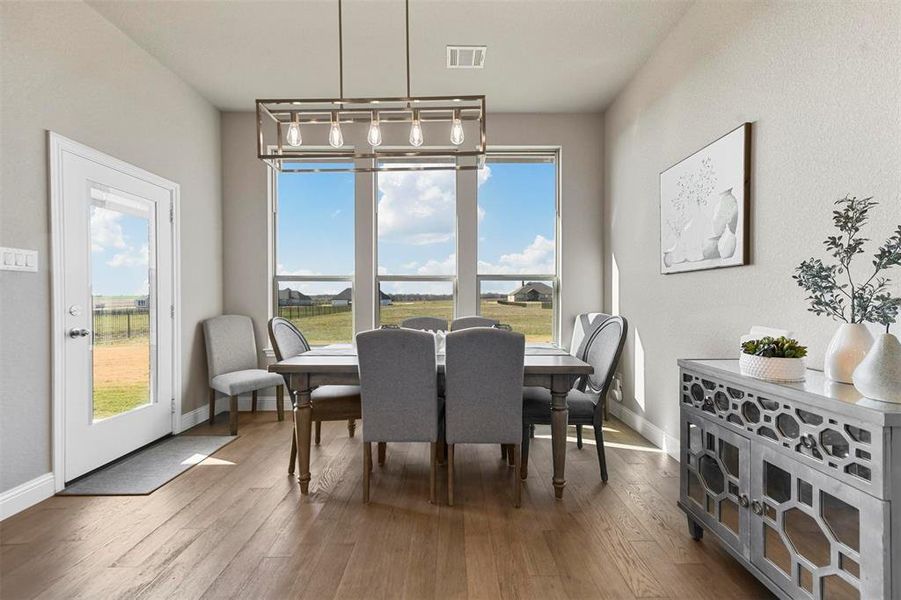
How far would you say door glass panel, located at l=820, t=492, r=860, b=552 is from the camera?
1.29m

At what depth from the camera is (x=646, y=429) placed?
3719 millimetres

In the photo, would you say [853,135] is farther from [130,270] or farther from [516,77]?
[130,270]

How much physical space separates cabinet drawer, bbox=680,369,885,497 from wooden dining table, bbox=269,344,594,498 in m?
0.73

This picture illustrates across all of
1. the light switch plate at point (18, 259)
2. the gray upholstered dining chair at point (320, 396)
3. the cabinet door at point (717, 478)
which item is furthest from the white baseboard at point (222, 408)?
the cabinet door at point (717, 478)

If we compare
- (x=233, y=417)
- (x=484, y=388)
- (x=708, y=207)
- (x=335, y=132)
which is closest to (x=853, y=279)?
(x=708, y=207)

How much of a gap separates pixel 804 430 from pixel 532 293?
342 centimetres

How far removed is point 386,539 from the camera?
2.15m

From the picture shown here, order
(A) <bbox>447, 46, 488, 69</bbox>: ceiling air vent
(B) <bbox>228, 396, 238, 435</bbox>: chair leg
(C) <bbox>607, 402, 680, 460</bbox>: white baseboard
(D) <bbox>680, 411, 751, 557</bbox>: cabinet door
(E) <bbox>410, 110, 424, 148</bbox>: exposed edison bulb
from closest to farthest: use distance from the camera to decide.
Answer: (D) <bbox>680, 411, 751, 557</bbox>: cabinet door
(E) <bbox>410, 110, 424, 148</bbox>: exposed edison bulb
(C) <bbox>607, 402, 680, 460</bbox>: white baseboard
(A) <bbox>447, 46, 488, 69</bbox>: ceiling air vent
(B) <bbox>228, 396, 238, 435</bbox>: chair leg

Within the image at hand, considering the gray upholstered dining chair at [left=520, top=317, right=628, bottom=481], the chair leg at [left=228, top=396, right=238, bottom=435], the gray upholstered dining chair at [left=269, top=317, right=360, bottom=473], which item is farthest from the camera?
the chair leg at [left=228, top=396, right=238, bottom=435]

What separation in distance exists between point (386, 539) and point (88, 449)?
2188mm

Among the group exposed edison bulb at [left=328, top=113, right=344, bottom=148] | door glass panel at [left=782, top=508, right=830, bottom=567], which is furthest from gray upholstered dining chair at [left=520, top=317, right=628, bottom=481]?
exposed edison bulb at [left=328, top=113, right=344, bottom=148]

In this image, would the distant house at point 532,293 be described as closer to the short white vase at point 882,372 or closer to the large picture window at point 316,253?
the large picture window at point 316,253

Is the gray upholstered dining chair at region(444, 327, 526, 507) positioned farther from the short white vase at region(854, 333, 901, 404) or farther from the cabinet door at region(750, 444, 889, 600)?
the short white vase at region(854, 333, 901, 404)

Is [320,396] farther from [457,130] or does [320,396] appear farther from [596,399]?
[457,130]
